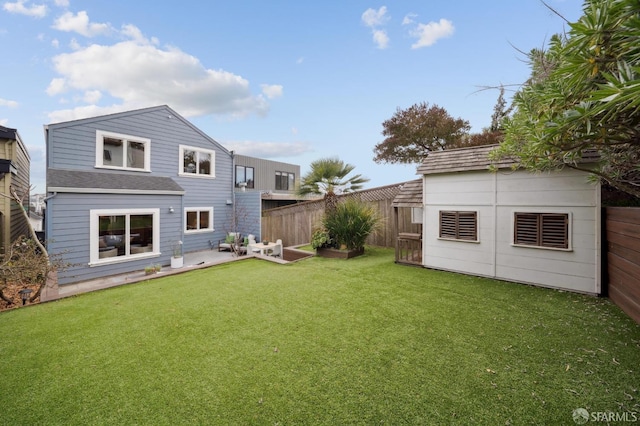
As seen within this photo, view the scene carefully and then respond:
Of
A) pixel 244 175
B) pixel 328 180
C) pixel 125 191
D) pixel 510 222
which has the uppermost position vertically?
pixel 244 175

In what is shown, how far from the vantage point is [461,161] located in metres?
6.61

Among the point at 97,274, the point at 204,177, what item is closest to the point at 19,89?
the point at 204,177

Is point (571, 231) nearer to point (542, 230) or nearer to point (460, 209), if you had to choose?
point (542, 230)

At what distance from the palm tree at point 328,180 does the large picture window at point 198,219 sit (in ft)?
17.9

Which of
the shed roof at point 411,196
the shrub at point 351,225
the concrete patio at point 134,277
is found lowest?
the concrete patio at point 134,277

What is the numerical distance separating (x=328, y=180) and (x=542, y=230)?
20.3 feet

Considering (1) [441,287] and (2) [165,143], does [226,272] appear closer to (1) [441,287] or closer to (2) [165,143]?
(1) [441,287]

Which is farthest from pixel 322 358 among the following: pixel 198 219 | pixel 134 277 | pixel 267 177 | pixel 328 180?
pixel 267 177

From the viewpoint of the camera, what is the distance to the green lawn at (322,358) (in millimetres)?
2264

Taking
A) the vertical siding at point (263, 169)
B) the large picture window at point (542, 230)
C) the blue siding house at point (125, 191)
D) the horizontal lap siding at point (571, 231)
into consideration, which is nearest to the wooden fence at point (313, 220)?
the blue siding house at point (125, 191)

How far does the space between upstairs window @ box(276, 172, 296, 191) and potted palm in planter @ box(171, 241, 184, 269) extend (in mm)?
12765

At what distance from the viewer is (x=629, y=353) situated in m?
2.97

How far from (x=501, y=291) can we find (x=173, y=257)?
9.72 m

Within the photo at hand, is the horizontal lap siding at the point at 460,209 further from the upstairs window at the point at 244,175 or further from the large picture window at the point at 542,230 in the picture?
the upstairs window at the point at 244,175
